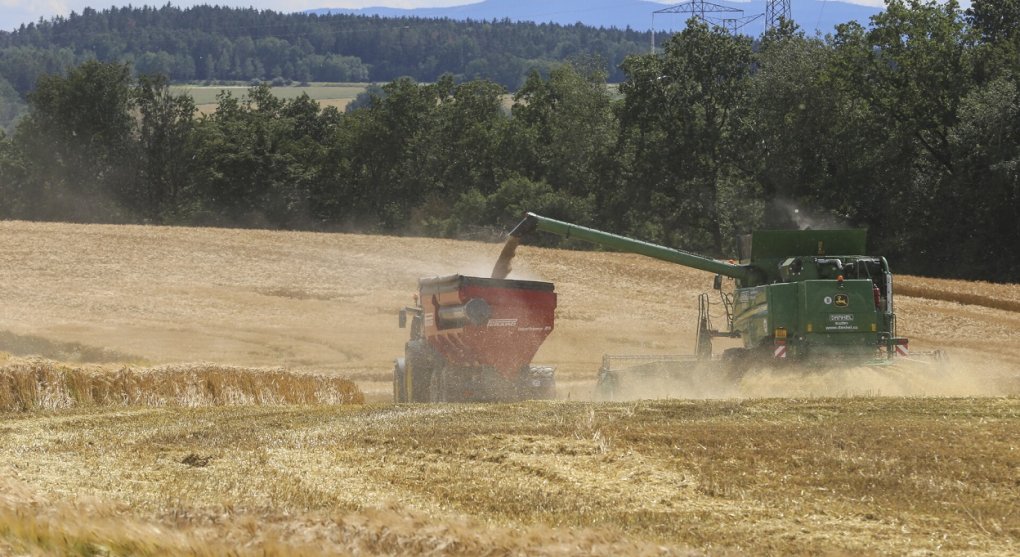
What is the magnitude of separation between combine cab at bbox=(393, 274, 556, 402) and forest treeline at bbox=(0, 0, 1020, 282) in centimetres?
2620

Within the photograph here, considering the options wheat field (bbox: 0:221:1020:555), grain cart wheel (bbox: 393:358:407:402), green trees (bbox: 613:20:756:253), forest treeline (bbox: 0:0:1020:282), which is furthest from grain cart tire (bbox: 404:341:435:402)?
green trees (bbox: 613:20:756:253)

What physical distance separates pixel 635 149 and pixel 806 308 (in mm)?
57450

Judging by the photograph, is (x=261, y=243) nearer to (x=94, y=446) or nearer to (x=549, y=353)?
(x=549, y=353)

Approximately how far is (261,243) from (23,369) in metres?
37.5

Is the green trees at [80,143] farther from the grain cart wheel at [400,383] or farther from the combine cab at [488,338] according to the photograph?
the combine cab at [488,338]

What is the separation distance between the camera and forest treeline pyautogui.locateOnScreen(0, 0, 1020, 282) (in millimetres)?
63875

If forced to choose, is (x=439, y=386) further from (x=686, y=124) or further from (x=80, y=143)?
(x=80, y=143)

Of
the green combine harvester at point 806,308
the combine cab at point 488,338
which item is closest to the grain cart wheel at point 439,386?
the combine cab at point 488,338

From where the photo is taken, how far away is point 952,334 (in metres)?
39.8

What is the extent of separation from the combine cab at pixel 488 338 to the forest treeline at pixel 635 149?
2620 cm

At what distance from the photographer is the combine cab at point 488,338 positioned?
22000 mm

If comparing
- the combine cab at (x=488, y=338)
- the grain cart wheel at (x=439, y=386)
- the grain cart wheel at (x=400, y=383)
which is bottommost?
the grain cart wheel at (x=400, y=383)

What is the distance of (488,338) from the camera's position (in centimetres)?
2202

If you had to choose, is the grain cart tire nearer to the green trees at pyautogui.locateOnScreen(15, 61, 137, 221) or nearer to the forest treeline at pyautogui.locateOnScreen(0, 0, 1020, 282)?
the forest treeline at pyautogui.locateOnScreen(0, 0, 1020, 282)
